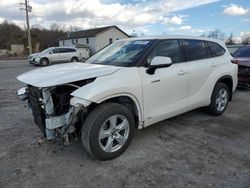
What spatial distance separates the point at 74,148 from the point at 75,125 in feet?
2.12

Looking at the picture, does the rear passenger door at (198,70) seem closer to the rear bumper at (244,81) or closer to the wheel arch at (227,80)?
the wheel arch at (227,80)

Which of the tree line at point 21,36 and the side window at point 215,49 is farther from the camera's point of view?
the tree line at point 21,36

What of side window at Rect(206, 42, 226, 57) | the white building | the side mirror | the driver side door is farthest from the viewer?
the white building

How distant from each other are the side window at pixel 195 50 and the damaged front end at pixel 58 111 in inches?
84.2

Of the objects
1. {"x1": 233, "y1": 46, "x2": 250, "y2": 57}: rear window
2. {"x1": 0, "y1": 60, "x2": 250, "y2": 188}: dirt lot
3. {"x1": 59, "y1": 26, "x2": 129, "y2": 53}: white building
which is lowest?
{"x1": 0, "y1": 60, "x2": 250, "y2": 188}: dirt lot

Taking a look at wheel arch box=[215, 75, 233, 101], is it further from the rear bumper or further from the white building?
the white building

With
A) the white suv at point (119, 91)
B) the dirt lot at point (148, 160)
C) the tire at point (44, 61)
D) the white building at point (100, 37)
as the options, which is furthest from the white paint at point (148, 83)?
the white building at point (100, 37)

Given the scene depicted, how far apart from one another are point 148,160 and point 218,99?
2610mm

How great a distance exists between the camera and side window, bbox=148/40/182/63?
392cm

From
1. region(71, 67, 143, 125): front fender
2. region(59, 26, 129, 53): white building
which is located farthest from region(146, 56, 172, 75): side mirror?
region(59, 26, 129, 53): white building

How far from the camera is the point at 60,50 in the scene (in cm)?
2162

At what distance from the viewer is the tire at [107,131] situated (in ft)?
10.3

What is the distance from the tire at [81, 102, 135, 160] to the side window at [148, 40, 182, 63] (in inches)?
41.7

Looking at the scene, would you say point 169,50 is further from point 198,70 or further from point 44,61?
point 44,61
